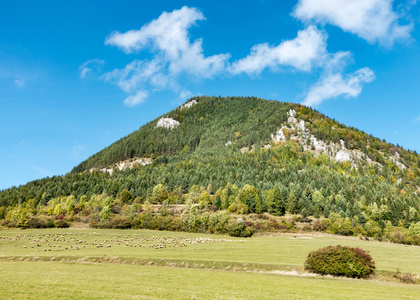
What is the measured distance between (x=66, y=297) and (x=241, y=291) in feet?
52.2

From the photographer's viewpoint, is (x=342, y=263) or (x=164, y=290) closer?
(x=164, y=290)

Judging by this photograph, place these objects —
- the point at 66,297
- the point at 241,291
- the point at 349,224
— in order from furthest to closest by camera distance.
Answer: the point at 349,224 → the point at 241,291 → the point at 66,297

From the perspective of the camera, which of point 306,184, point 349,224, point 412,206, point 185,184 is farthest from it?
point 185,184

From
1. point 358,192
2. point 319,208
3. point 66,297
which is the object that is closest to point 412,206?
point 358,192

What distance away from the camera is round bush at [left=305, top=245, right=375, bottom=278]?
41.1m

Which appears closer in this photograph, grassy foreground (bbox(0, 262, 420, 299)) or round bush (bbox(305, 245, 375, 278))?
grassy foreground (bbox(0, 262, 420, 299))

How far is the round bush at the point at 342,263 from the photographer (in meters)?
41.1

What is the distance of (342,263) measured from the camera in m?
42.1

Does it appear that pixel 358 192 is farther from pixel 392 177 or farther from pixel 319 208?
pixel 392 177

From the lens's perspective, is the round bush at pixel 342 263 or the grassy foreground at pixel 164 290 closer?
the grassy foreground at pixel 164 290

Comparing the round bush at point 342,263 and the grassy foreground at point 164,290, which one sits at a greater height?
the grassy foreground at point 164,290

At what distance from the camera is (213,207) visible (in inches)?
5679

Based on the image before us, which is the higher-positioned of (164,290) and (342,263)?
(164,290)

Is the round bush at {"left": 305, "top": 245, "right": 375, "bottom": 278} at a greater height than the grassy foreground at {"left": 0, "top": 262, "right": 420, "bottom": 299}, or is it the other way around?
the grassy foreground at {"left": 0, "top": 262, "right": 420, "bottom": 299}
